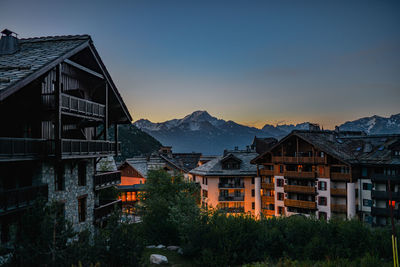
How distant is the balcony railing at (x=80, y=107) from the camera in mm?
19422

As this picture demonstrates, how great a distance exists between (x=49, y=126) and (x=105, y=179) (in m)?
8.00

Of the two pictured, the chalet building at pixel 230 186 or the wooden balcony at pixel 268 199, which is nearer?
the wooden balcony at pixel 268 199

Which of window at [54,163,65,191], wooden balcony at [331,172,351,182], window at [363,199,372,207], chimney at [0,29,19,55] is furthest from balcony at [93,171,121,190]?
window at [363,199,372,207]

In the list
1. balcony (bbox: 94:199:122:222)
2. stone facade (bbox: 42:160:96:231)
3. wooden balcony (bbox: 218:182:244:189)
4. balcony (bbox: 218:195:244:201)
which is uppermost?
stone facade (bbox: 42:160:96:231)

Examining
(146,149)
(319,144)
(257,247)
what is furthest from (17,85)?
(146,149)

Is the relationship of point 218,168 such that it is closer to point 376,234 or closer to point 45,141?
point 376,234

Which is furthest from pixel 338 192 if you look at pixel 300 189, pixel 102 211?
pixel 102 211

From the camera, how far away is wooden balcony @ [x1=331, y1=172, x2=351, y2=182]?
44056 mm

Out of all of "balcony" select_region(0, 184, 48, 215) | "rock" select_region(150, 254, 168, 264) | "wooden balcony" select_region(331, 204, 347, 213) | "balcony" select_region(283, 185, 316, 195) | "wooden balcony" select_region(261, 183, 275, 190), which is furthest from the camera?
"wooden balcony" select_region(261, 183, 275, 190)

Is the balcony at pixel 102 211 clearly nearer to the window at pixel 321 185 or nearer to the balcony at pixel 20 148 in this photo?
the balcony at pixel 20 148

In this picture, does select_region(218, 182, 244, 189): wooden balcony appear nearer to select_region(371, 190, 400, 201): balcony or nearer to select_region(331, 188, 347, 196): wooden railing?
select_region(331, 188, 347, 196): wooden railing

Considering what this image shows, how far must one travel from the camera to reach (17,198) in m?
17.4

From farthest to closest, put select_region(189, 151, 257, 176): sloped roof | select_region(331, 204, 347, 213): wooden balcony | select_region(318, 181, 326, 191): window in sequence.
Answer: select_region(189, 151, 257, 176): sloped roof < select_region(318, 181, 326, 191): window < select_region(331, 204, 347, 213): wooden balcony

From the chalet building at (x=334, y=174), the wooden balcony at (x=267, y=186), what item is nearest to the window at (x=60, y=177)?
the chalet building at (x=334, y=174)
